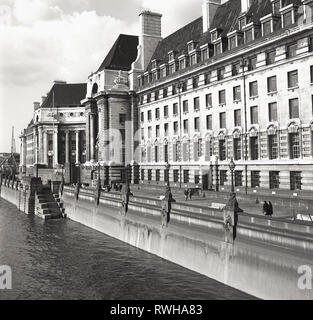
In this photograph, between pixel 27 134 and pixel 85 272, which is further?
pixel 27 134

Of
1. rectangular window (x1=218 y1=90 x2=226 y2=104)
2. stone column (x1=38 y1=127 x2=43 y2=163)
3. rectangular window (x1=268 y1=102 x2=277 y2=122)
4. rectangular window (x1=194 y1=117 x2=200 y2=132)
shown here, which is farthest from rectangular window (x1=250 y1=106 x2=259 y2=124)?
stone column (x1=38 y1=127 x2=43 y2=163)

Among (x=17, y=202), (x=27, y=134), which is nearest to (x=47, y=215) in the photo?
(x=17, y=202)

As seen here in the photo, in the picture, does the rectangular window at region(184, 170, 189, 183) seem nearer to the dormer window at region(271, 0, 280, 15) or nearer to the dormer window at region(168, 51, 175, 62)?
the dormer window at region(168, 51, 175, 62)

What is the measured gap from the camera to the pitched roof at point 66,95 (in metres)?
145

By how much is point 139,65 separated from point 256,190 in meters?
44.9

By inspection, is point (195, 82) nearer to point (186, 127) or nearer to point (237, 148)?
point (186, 127)

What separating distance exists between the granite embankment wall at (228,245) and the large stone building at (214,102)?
738cm

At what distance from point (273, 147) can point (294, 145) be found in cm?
337

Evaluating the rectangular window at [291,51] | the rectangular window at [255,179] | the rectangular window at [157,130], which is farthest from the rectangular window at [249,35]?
the rectangular window at [157,130]

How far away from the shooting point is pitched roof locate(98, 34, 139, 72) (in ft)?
287

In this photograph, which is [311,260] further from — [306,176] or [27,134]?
[27,134]

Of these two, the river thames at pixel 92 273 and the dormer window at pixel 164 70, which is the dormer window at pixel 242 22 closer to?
the dormer window at pixel 164 70

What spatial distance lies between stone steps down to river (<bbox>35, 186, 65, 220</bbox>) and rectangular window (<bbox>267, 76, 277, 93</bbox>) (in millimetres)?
33341
